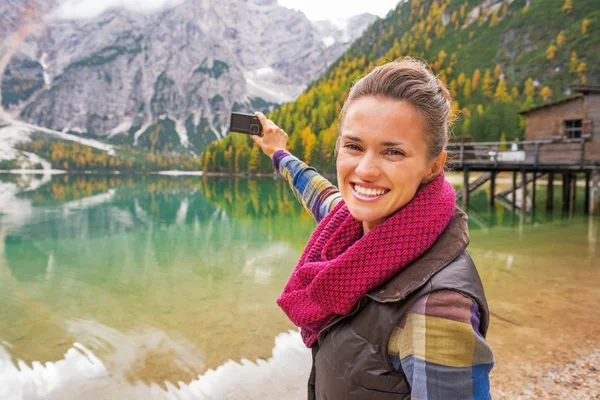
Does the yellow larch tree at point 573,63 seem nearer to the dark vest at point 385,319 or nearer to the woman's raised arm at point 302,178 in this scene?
the woman's raised arm at point 302,178

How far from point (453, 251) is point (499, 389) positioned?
449 cm

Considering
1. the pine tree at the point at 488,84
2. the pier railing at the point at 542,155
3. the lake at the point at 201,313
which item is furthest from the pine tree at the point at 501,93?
the lake at the point at 201,313

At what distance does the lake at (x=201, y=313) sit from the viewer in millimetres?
5766

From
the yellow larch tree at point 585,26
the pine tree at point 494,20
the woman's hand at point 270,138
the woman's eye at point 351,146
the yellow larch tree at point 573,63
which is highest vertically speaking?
the pine tree at point 494,20

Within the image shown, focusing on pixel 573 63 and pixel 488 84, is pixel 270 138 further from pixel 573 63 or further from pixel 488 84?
pixel 573 63

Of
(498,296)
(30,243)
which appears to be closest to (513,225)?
(498,296)

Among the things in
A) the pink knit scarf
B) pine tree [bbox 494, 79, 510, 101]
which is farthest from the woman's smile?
pine tree [bbox 494, 79, 510, 101]

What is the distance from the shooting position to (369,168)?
1591 mm

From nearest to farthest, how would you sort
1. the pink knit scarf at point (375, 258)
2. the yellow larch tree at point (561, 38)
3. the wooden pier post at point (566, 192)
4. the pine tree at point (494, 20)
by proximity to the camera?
the pink knit scarf at point (375, 258)
the wooden pier post at point (566, 192)
the yellow larch tree at point (561, 38)
the pine tree at point (494, 20)

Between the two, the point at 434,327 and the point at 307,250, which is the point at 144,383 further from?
the point at 434,327

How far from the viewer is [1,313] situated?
895 centimetres

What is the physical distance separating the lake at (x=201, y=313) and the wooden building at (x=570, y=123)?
17.9ft

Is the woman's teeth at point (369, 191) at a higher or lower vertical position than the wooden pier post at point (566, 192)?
higher

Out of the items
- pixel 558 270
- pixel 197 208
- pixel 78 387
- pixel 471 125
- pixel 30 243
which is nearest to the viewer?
pixel 78 387
